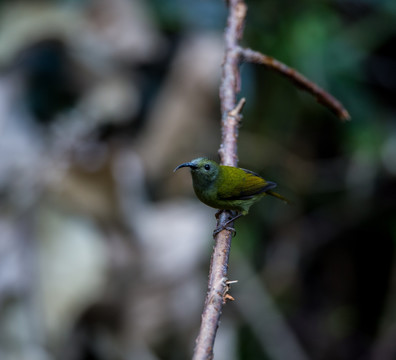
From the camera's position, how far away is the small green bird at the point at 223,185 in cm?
245

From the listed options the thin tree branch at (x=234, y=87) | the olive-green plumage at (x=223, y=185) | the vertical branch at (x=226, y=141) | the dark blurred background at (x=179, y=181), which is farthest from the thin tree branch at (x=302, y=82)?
the dark blurred background at (x=179, y=181)

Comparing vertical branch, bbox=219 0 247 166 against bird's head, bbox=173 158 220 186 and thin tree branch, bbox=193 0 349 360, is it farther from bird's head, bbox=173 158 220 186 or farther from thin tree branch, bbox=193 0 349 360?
bird's head, bbox=173 158 220 186

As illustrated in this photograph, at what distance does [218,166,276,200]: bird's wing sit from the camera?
2488mm

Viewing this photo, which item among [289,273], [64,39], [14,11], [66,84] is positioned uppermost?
[14,11]

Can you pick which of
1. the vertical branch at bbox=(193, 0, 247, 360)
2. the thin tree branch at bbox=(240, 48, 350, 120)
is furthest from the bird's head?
the thin tree branch at bbox=(240, 48, 350, 120)

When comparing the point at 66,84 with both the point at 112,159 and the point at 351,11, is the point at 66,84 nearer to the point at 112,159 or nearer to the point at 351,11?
the point at 112,159

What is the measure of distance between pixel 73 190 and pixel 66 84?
127cm

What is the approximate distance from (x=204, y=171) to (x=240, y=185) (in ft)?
0.78

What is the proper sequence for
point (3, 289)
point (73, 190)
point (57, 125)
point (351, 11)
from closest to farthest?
point (3, 289), point (73, 190), point (57, 125), point (351, 11)

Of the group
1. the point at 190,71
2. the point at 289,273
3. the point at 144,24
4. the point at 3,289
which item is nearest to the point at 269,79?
the point at 190,71

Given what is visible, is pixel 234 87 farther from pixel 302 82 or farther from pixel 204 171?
pixel 204 171

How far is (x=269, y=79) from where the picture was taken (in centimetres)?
511

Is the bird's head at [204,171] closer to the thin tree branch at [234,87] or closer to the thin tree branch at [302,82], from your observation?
the thin tree branch at [234,87]

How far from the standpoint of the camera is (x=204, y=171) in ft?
8.10
